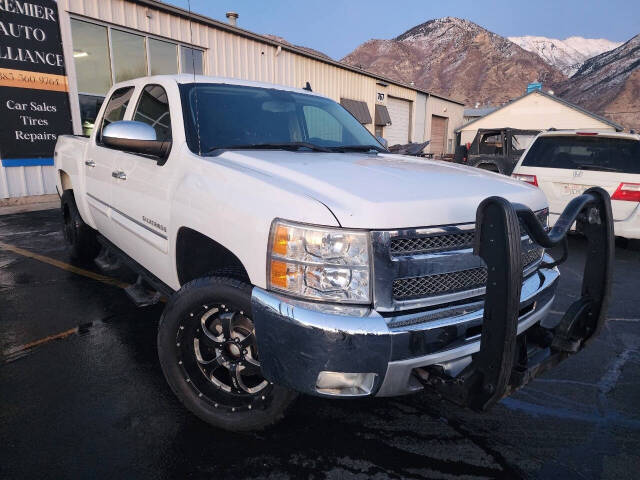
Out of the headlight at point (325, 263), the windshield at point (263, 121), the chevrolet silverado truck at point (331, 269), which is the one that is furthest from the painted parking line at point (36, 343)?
the headlight at point (325, 263)

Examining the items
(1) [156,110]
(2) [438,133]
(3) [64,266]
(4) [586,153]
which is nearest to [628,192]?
(4) [586,153]

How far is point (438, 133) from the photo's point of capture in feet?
101

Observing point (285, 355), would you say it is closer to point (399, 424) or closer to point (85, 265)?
point (399, 424)

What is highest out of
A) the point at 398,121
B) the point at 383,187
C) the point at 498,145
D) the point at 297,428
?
the point at 398,121

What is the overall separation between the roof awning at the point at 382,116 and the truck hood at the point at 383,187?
1921cm

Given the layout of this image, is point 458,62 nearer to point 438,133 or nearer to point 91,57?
point 438,133

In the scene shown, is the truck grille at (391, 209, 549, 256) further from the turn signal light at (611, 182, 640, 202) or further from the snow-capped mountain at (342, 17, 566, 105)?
the snow-capped mountain at (342, 17, 566, 105)

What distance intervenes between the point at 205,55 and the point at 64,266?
8620mm

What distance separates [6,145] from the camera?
8953 millimetres

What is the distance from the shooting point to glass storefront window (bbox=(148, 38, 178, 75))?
10742 millimetres

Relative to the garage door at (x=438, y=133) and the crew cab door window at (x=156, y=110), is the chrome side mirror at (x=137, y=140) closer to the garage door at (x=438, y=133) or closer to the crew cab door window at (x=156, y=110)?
the crew cab door window at (x=156, y=110)

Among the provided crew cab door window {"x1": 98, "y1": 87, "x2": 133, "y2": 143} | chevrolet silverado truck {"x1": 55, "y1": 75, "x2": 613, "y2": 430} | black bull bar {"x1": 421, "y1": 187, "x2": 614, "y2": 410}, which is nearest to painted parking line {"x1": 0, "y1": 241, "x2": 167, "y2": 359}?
chevrolet silverado truck {"x1": 55, "y1": 75, "x2": 613, "y2": 430}

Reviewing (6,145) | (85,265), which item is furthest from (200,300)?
(6,145)

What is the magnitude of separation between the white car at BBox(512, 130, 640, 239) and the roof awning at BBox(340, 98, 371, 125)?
12.9 meters
